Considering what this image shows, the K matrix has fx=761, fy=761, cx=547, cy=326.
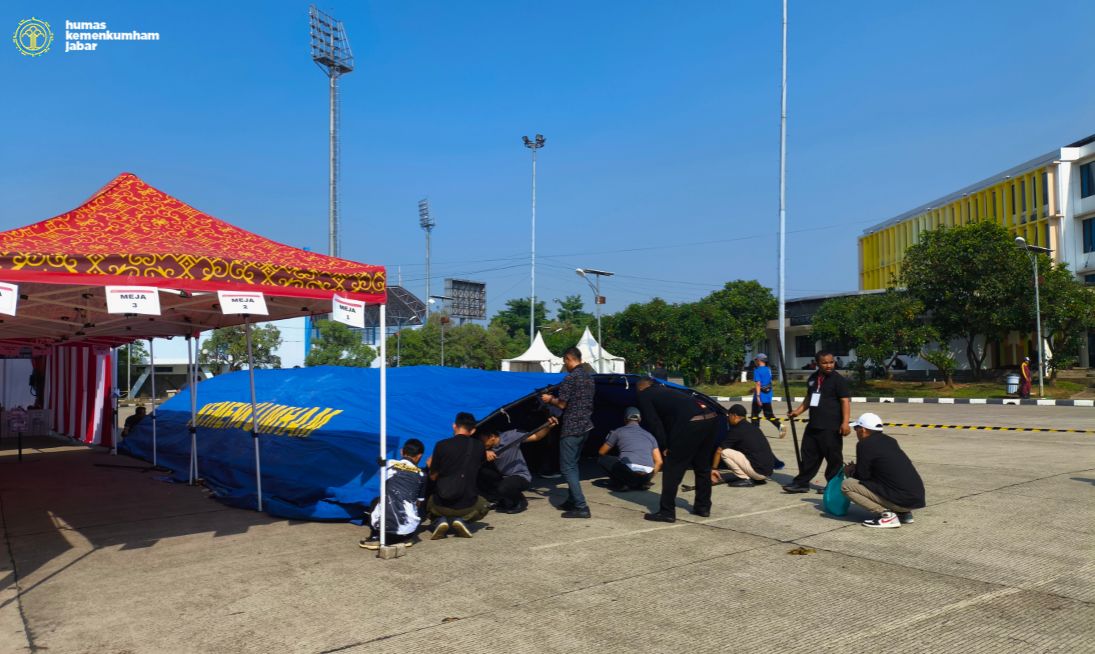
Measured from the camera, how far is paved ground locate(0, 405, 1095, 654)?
14.3 feet

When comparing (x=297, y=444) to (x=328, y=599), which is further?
(x=297, y=444)

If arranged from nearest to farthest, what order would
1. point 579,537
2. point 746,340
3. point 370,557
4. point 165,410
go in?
1. point 370,557
2. point 579,537
3. point 165,410
4. point 746,340

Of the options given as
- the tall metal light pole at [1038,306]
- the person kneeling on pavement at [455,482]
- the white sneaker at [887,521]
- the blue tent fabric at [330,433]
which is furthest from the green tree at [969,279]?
the person kneeling on pavement at [455,482]

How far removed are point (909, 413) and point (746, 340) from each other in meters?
21.4

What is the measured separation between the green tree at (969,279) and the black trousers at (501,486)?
28491 mm

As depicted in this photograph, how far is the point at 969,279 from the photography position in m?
31.1

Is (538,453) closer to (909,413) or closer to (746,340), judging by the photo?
(909,413)

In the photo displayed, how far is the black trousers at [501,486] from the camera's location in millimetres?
8016

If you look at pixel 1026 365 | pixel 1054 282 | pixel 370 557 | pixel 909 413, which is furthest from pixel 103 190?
pixel 1054 282

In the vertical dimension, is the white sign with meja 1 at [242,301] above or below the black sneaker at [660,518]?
above

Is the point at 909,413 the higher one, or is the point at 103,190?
the point at 103,190

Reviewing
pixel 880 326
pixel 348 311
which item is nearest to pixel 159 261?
A: pixel 348 311

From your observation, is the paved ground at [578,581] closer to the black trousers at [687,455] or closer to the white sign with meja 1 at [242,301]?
the black trousers at [687,455]

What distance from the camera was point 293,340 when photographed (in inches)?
2201
